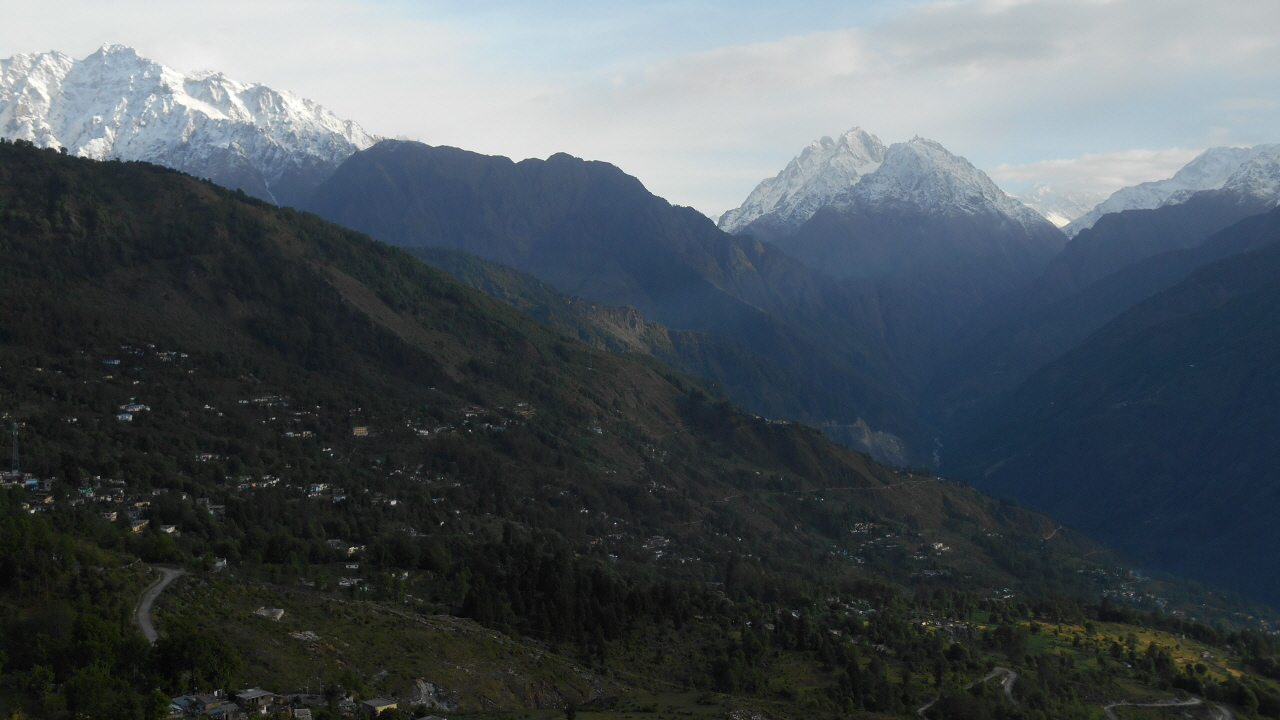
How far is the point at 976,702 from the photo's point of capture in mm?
83188

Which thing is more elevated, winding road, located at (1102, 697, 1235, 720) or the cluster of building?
the cluster of building

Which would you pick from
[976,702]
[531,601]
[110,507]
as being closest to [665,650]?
[531,601]

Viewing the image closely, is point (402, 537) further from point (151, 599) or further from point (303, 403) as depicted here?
point (303, 403)

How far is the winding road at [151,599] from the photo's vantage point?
64750mm

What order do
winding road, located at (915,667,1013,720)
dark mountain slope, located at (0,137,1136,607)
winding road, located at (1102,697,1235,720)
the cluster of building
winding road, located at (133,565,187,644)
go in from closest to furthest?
the cluster of building
winding road, located at (133,565,187,644)
winding road, located at (915,667,1013,720)
winding road, located at (1102,697,1235,720)
dark mountain slope, located at (0,137,1136,607)

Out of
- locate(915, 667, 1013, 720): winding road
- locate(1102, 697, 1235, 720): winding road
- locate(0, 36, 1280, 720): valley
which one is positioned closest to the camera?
locate(0, 36, 1280, 720): valley

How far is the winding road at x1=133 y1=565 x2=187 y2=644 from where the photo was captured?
64.8 meters

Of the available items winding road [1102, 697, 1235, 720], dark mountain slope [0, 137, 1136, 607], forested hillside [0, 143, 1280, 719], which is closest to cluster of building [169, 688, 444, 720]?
forested hillside [0, 143, 1280, 719]

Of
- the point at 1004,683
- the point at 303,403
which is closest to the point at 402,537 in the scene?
the point at 303,403

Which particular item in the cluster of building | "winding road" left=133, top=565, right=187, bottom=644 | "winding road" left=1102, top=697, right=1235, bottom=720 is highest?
"winding road" left=133, top=565, right=187, bottom=644

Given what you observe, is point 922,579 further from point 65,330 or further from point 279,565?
point 65,330

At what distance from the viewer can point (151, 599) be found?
6969 centimetres

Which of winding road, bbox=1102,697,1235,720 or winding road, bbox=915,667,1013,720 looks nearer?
winding road, bbox=915,667,1013,720

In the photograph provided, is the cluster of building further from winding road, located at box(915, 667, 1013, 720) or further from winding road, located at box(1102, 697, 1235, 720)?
winding road, located at box(1102, 697, 1235, 720)
